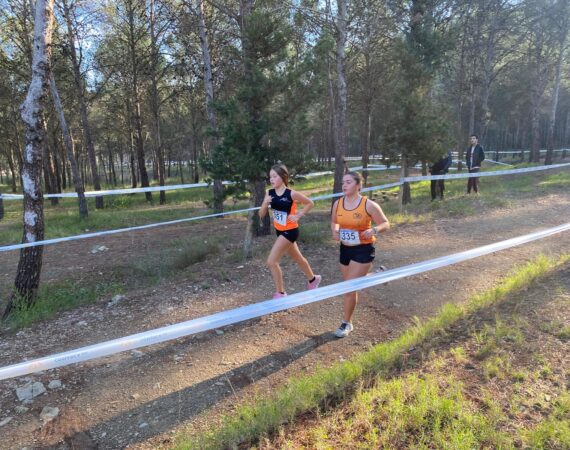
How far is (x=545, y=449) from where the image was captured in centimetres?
249

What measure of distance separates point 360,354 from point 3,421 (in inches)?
129

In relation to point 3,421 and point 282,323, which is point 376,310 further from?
point 3,421

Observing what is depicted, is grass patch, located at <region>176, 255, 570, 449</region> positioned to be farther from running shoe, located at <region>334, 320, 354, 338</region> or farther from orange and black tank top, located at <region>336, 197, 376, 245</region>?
orange and black tank top, located at <region>336, 197, 376, 245</region>

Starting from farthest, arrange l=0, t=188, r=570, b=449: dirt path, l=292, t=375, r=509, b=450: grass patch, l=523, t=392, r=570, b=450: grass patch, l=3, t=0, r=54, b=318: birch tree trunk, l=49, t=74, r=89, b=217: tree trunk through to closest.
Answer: l=49, t=74, r=89, b=217: tree trunk
l=3, t=0, r=54, b=318: birch tree trunk
l=0, t=188, r=570, b=449: dirt path
l=292, t=375, r=509, b=450: grass patch
l=523, t=392, r=570, b=450: grass patch

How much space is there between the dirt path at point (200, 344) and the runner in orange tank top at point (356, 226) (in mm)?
941

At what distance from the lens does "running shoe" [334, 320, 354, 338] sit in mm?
4539

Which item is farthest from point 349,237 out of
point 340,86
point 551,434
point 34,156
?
point 340,86

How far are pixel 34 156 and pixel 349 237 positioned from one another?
15.9 ft

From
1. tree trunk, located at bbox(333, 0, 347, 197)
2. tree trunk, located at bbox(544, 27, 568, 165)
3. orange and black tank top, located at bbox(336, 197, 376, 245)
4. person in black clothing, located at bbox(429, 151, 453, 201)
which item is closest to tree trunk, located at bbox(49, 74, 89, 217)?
tree trunk, located at bbox(333, 0, 347, 197)

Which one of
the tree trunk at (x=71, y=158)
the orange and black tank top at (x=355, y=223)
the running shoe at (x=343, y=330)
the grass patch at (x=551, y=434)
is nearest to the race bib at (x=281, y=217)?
the orange and black tank top at (x=355, y=223)

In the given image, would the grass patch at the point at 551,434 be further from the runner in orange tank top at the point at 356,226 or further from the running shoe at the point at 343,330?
the running shoe at the point at 343,330

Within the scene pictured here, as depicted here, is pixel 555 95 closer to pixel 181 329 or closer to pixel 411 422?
pixel 411 422

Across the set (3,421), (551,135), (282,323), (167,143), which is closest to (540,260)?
(282,323)

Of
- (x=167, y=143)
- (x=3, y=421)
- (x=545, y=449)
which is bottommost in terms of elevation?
(x=3, y=421)
